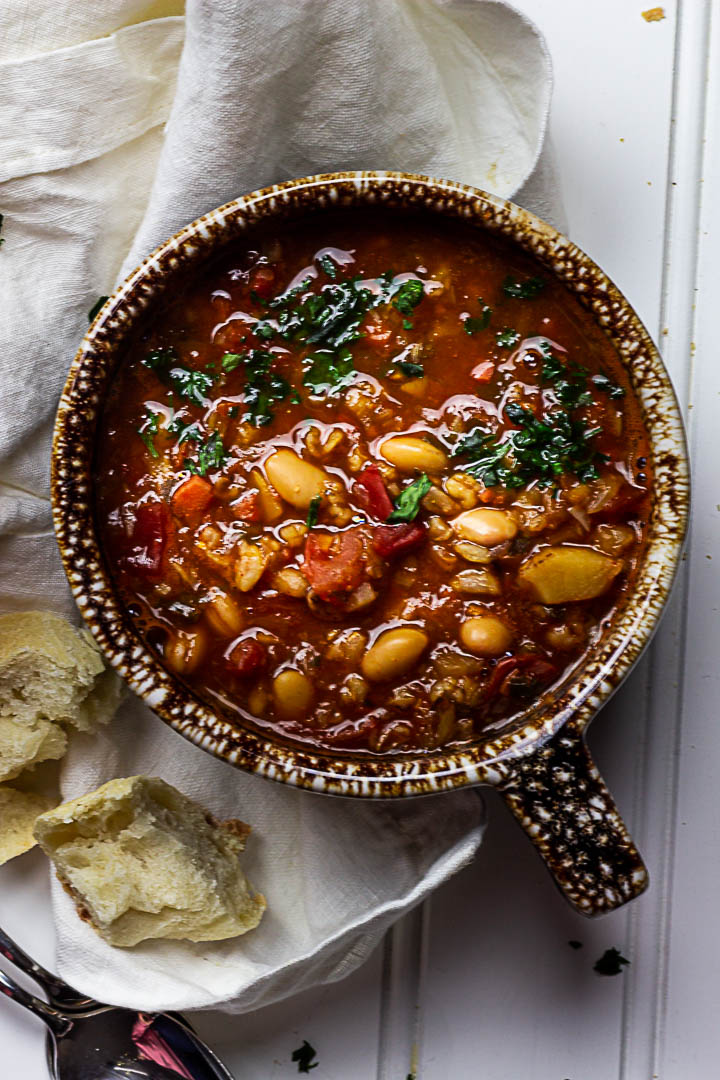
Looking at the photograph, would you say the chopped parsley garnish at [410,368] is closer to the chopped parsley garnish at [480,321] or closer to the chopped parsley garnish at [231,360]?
the chopped parsley garnish at [480,321]

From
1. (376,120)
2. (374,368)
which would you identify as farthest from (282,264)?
(376,120)

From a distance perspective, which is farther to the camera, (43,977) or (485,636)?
(43,977)

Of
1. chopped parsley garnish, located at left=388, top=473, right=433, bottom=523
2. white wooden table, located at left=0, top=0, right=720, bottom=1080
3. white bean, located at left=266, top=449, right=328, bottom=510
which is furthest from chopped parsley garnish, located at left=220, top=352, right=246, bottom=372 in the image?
white wooden table, located at left=0, top=0, right=720, bottom=1080

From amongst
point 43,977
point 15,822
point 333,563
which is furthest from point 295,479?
point 43,977

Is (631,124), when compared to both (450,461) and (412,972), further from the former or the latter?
(412,972)

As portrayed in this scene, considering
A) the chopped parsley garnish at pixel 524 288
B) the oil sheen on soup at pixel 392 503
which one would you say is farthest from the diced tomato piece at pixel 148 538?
the chopped parsley garnish at pixel 524 288

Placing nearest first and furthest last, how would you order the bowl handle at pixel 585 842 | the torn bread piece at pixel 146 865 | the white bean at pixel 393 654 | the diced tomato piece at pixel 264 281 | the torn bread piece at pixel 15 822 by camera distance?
the bowl handle at pixel 585 842 < the white bean at pixel 393 654 < the diced tomato piece at pixel 264 281 < the torn bread piece at pixel 146 865 < the torn bread piece at pixel 15 822

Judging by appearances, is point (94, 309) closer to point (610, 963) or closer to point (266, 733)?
point (266, 733)
